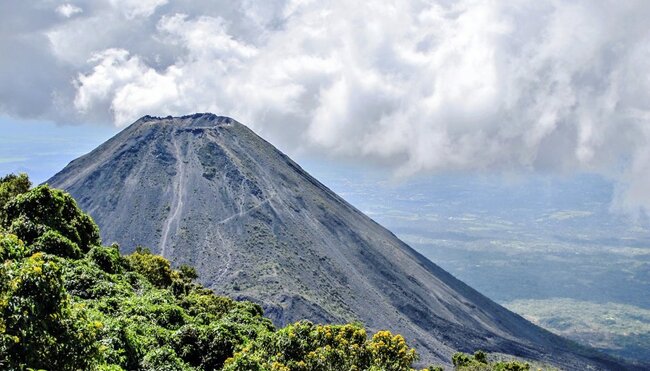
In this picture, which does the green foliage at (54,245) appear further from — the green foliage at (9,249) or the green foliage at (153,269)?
the green foliage at (153,269)

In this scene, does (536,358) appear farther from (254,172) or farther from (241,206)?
(254,172)

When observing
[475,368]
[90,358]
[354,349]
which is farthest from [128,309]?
[475,368]

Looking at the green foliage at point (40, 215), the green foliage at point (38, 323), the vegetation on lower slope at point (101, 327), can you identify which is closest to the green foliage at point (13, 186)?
the vegetation on lower slope at point (101, 327)

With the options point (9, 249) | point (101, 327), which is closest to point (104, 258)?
point (101, 327)

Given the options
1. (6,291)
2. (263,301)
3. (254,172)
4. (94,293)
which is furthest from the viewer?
(254,172)

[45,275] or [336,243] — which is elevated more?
[336,243]

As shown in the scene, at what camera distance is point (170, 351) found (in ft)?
83.5

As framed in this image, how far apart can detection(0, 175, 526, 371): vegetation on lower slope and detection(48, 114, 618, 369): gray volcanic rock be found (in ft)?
243

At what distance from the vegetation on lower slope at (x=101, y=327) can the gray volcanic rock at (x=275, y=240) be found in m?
74.2

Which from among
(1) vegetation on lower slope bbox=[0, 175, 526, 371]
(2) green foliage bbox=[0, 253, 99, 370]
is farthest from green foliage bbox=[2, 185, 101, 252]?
(2) green foliage bbox=[0, 253, 99, 370]

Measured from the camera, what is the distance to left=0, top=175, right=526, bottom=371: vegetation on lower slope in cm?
1494

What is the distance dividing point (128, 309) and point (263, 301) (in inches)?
3293

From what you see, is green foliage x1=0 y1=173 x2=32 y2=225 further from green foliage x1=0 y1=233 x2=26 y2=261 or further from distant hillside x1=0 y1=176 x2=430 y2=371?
green foliage x1=0 y1=233 x2=26 y2=261

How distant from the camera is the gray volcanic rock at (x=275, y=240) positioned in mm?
126312
